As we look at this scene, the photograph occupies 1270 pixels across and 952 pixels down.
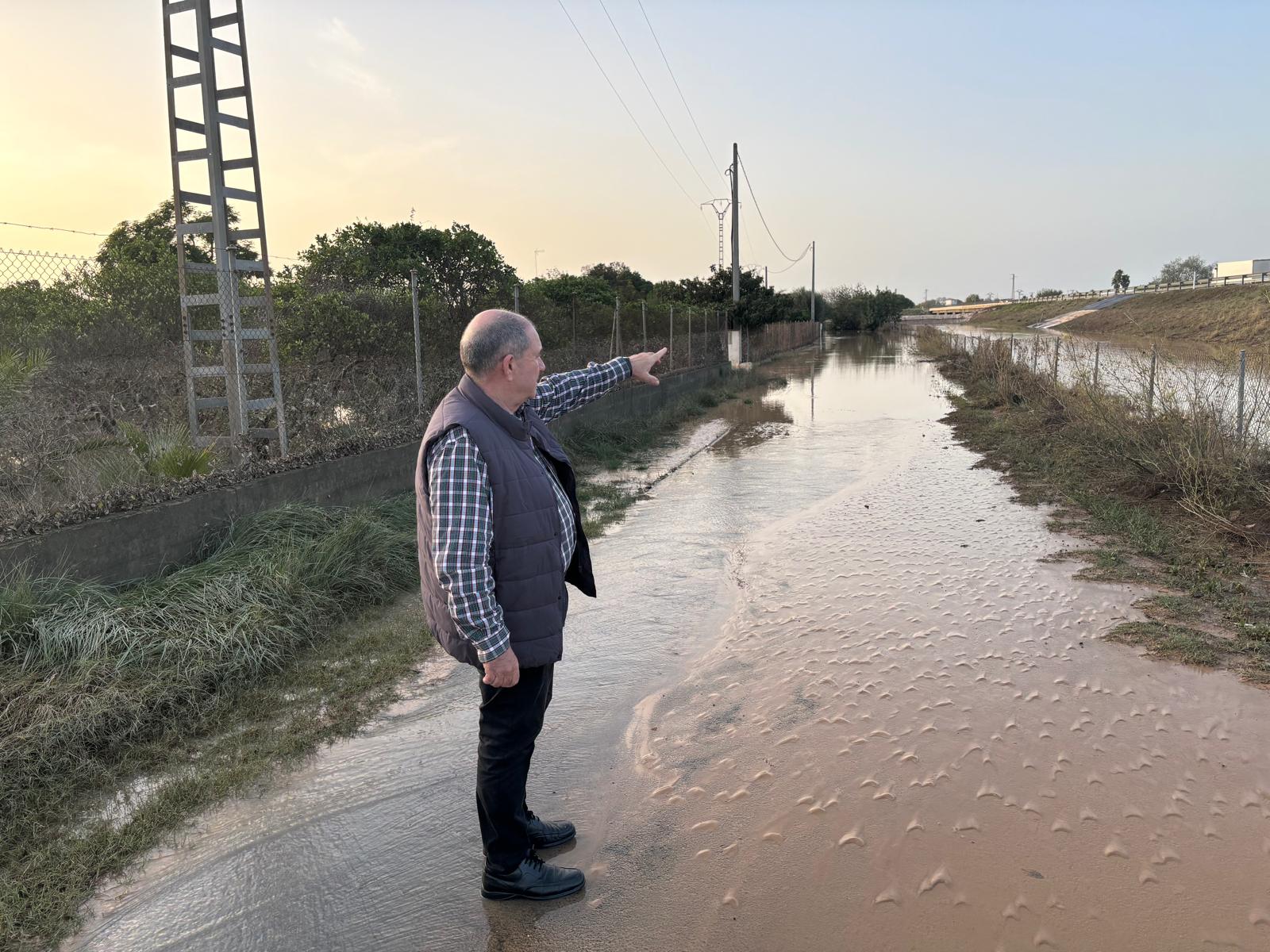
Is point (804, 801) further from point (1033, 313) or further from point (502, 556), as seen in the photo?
point (1033, 313)

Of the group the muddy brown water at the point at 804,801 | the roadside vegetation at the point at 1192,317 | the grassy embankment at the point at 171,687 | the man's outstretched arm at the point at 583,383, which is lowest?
the muddy brown water at the point at 804,801

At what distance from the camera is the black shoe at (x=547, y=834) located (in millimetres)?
3061

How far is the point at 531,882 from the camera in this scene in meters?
2.78

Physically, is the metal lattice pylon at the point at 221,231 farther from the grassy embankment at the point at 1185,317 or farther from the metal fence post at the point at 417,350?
the grassy embankment at the point at 1185,317

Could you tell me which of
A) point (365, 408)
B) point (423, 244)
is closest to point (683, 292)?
point (423, 244)

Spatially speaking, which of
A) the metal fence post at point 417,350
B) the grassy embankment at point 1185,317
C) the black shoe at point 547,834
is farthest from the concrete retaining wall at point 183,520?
the grassy embankment at point 1185,317

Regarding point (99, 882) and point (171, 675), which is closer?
point (99, 882)

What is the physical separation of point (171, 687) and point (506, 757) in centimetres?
225

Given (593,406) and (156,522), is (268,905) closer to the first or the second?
(156,522)

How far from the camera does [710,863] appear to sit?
298cm

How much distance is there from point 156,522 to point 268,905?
→ 3.23 m

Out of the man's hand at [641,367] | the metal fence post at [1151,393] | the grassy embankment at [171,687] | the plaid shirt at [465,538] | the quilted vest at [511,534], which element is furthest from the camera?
the metal fence post at [1151,393]

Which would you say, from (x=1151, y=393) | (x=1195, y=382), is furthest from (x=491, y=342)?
(x=1151, y=393)

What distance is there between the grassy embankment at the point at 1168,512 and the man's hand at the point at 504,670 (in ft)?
12.8
